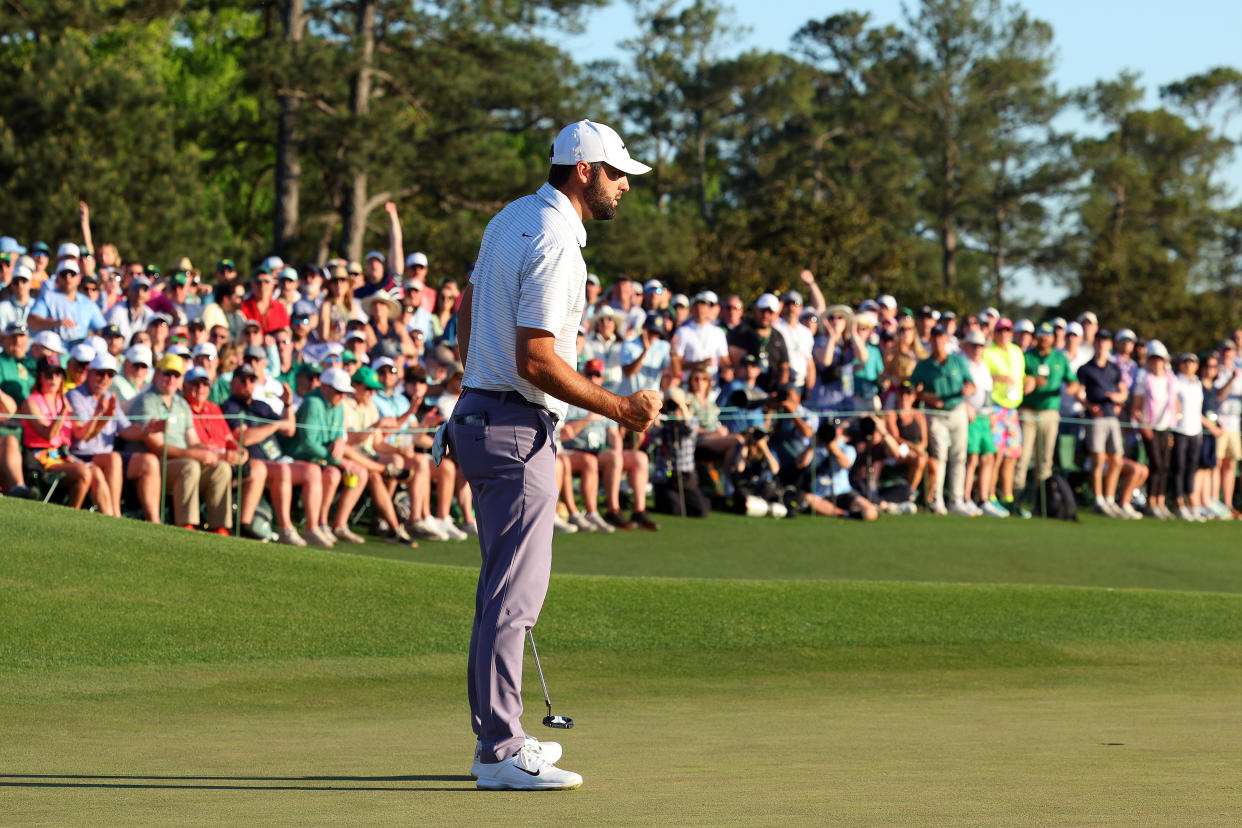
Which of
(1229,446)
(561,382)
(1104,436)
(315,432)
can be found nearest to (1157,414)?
(1104,436)

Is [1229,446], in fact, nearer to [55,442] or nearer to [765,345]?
[765,345]

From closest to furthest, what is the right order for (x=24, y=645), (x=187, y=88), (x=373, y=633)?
(x=24, y=645) → (x=373, y=633) → (x=187, y=88)

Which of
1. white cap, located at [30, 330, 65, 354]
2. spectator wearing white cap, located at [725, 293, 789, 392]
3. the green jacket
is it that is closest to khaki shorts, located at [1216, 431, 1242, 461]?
spectator wearing white cap, located at [725, 293, 789, 392]

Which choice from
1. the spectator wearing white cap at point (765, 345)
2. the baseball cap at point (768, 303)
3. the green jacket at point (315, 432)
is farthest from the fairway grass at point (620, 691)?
the baseball cap at point (768, 303)

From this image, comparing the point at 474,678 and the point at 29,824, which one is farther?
the point at 474,678

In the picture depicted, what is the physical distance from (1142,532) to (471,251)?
23.7 metres

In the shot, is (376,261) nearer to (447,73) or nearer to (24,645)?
(24,645)

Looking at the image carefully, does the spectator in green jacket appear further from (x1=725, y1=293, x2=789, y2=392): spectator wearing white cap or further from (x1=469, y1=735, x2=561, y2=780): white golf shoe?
(x1=469, y1=735, x2=561, y2=780): white golf shoe

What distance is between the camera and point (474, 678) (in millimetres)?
5066

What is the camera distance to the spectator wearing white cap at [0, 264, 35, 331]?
14164mm

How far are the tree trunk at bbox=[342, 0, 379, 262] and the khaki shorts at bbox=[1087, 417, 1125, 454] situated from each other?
19.7 metres

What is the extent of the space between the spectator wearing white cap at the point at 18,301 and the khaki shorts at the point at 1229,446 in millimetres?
13854

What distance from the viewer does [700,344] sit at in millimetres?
16641

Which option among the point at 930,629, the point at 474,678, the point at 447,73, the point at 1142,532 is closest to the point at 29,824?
the point at 474,678
